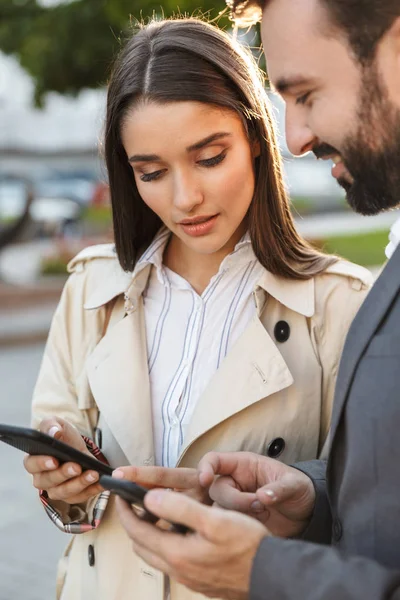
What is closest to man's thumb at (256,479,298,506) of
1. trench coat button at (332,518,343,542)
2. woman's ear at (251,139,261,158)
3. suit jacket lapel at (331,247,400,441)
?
trench coat button at (332,518,343,542)

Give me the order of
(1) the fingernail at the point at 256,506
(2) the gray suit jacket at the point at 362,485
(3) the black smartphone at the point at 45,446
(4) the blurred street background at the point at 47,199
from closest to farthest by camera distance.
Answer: (2) the gray suit jacket at the point at 362,485
(3) the black smartphone at the point at 45,446
(1) the fingernail at the point at 256,506
(4) the blurred street background at the point at 47,199

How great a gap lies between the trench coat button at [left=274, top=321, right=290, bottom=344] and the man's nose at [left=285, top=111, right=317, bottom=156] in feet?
2.08

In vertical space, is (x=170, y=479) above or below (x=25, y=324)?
below

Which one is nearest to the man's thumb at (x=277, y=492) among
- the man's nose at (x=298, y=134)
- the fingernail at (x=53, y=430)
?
the fingernail at (x=53, y=430)

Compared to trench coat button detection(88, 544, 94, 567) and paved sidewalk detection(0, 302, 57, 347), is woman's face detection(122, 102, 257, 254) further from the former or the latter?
paved sidewalk detection(0, 302, 57, 347)

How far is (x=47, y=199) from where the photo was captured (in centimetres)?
2245

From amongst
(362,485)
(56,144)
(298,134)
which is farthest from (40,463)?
(56,144)

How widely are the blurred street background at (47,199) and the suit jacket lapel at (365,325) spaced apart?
1056 millimetres

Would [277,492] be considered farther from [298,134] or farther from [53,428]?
A: [298,134]

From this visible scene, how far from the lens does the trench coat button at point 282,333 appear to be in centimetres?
236

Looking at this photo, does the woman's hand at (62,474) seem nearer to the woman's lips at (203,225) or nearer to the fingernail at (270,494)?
the fingernail at (270,494)

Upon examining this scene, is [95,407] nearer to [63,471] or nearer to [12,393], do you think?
[63,471]

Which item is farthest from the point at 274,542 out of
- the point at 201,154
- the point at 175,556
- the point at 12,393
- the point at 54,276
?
the point at 54,276

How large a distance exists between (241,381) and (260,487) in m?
0.34
